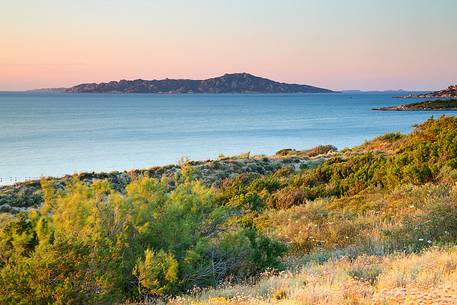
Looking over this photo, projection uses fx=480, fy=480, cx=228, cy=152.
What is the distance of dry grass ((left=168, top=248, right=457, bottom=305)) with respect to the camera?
185 inches

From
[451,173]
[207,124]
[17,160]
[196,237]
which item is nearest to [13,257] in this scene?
[196,237]

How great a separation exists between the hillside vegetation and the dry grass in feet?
0.07

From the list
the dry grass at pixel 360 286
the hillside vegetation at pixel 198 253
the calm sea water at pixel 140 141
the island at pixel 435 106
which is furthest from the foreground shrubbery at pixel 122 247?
the island at pixel 435 106

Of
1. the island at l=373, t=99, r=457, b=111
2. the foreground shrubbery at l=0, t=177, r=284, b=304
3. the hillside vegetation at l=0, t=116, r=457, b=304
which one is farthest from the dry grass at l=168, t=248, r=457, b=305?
the island at l=373, t=99, r=457, b=111

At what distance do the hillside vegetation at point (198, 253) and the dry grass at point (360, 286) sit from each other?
0.02 metres

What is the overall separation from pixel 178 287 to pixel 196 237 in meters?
0.90

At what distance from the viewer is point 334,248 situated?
8.77 m

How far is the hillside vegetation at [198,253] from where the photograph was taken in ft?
16.8

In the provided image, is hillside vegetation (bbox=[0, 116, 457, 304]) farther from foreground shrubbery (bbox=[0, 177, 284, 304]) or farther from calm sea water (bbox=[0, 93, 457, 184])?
calm sea water (bbox=[0, 93, 457, 184])

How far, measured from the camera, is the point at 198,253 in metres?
6.75

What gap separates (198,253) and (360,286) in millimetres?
2413

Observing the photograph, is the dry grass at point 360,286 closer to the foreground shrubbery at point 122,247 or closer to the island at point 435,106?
the foreground shrubbery at point 122,247

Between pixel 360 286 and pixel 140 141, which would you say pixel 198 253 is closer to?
pixel 360 286

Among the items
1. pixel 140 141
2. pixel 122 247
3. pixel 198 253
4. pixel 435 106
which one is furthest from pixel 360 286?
pixel 435 106
